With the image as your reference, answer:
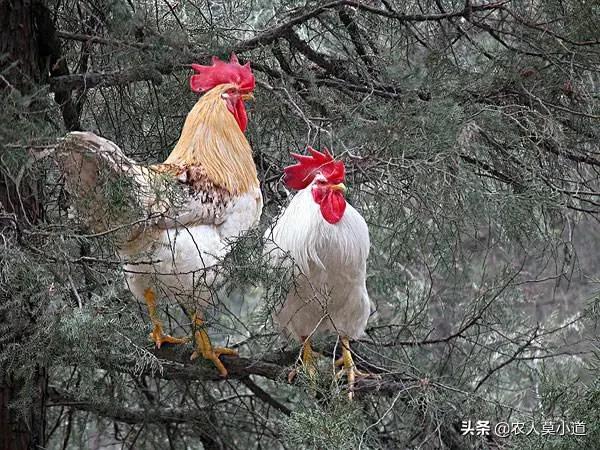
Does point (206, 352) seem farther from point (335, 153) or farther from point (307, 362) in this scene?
point (335, 153)

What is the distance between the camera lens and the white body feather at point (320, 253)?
363cm

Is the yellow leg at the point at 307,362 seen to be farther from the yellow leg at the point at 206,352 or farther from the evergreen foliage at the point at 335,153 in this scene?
the yellow leg at the point at 206,352

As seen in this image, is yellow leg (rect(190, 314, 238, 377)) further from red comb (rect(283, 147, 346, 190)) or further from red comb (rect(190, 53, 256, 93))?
red comb (rect(190, 53, 256, 93))

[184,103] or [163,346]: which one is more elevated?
[184,103]

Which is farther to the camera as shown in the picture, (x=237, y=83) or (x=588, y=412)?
(x=237, y=83)

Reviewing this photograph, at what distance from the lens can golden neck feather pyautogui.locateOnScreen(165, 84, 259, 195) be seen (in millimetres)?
3604

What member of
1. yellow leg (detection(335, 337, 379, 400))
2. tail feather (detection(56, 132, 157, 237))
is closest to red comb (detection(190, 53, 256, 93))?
tail feather (detection(56, 132, 157, 237))

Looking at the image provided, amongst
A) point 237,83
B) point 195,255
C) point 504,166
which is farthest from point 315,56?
point 195,255

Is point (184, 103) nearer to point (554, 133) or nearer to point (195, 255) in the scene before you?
point (195, 255)

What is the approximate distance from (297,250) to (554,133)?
1.08 m

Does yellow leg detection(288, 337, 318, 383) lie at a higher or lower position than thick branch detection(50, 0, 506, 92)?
lower

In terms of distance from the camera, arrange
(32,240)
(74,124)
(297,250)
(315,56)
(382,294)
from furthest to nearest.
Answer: (382,294)
(315,56)
(74,124)
(297,250)
(32,240)

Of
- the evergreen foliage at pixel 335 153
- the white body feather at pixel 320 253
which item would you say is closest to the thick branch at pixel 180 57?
the evergreen foliage at pixel 335 153

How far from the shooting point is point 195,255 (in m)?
3.46
